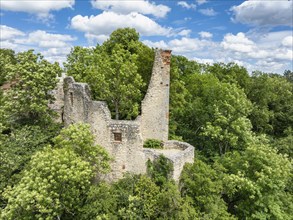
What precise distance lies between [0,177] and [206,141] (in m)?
18.8

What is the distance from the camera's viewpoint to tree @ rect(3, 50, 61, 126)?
71.1ft

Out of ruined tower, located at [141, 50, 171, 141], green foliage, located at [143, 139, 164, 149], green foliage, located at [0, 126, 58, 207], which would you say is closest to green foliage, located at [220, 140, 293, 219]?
green foliage, located at [143, 139, 164, 149]

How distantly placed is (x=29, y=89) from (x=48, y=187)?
34.9 ft

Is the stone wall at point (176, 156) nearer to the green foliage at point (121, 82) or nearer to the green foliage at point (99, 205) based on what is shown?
the green foliage at point (99, 205)

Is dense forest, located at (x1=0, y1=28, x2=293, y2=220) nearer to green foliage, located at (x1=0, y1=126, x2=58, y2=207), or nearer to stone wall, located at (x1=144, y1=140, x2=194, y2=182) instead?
green foliage, located at (x1=0, y1=126, x2=58, y2=207)

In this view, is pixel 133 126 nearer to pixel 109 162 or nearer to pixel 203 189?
pixel 109 162

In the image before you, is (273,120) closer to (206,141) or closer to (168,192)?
(206,141)

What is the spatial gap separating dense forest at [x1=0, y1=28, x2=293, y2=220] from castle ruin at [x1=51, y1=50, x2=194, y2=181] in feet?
2.71

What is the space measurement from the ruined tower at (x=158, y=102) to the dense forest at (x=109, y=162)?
63.2 inches

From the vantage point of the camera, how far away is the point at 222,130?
25609 mm

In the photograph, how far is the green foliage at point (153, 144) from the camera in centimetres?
2036

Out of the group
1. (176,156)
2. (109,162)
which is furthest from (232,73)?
(109,162)

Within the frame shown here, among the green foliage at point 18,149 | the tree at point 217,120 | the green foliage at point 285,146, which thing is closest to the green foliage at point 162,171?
the tree at point 217,120

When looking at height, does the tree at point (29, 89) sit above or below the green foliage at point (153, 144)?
above
